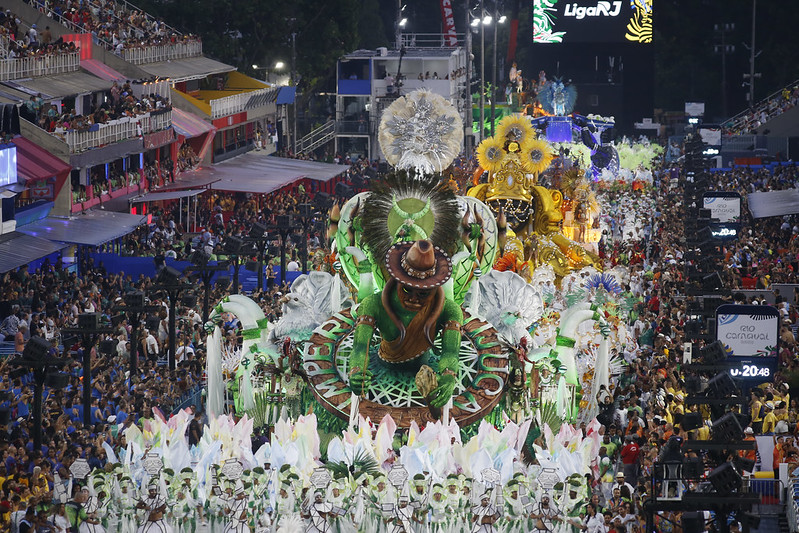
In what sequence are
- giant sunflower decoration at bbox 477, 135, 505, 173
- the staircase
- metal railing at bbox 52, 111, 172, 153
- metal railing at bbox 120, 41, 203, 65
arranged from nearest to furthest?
giant sunflower decoration at bbox 477, 135, 505, 173 < metal railing at bbox 52, 111, 172, 153 < metal railing at bbox 120, 41, 203, 65 < the staircase

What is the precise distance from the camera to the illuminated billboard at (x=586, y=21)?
74375 millimetres

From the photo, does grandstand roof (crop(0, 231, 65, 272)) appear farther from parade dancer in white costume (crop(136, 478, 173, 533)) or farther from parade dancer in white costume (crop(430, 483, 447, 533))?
parade dancer in white costume (crop(430, 483, 447, 533))

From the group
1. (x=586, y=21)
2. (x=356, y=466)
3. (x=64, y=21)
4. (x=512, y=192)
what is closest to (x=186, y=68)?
(x=64, y=21)

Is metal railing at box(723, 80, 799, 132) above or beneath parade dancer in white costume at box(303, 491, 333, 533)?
beneath

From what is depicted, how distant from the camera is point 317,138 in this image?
6856cm

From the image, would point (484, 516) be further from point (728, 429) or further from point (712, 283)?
point (712, 283)

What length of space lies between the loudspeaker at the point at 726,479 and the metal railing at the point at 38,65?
24.1 metres

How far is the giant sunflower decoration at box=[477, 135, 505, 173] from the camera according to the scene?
31641 mm

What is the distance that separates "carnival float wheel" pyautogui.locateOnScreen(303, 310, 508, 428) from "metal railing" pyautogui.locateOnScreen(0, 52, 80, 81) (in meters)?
17.8

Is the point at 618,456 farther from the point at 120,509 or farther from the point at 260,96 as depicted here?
the point at 260,96

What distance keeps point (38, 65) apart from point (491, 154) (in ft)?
41.6

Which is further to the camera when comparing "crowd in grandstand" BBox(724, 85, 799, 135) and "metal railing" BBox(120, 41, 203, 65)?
"crowd in grandstand" BBox(724, 85, 799, 135)

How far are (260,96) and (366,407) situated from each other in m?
41.6

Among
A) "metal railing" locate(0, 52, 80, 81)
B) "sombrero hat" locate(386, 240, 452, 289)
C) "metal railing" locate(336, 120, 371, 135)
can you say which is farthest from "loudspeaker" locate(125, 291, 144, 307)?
"metal railing" locate(336, 120, 371, 135)
